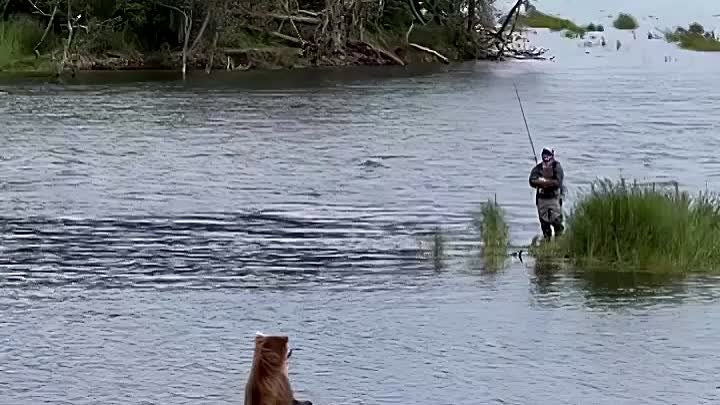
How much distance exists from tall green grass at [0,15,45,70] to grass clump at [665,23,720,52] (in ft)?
122

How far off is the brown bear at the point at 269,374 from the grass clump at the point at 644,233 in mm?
9631

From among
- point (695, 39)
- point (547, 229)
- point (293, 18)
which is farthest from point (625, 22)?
point (547, 229)

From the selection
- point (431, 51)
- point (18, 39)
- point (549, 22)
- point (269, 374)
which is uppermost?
point (549, 22)

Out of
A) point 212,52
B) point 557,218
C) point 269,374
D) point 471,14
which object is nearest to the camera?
point 269,374

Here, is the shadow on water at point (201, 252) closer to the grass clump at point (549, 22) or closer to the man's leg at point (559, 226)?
the man's leg at point (559, 226)

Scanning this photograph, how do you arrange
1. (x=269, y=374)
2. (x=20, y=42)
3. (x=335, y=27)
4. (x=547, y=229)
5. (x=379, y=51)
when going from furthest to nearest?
1. (x=379, y=51)
2. (x=335, y=27)
3. (x=20, y=42)
4. (x=547, y=229)
5. (x=269, y=374)

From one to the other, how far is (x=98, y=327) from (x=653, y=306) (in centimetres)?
571

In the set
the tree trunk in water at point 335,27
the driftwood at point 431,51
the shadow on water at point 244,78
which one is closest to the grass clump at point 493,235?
the shadow on water at point 244,78

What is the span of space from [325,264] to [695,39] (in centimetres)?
6730

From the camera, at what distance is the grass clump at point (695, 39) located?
77.6m

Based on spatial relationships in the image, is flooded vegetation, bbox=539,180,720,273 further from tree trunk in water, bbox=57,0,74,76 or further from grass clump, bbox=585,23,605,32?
grass clump, bbox=585,23,605,32

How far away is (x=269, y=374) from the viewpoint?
739cm

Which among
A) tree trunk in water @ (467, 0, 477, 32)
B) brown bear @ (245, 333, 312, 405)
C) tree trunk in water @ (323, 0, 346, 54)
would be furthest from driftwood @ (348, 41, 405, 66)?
brown bear @ (245, 333, 312, 405)

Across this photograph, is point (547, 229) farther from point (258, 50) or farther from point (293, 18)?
point (293, 18)
